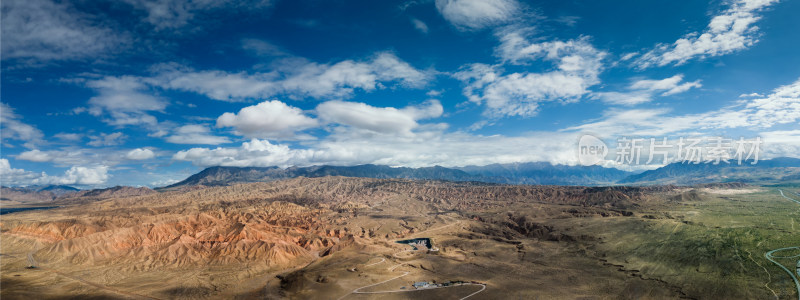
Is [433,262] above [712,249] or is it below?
below

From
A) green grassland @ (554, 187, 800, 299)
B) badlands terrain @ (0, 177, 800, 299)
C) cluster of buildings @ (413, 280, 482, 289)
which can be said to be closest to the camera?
green grassland @ (554, 187, 800, 299)

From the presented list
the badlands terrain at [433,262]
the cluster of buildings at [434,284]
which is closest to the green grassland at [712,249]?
the badlands terrain at [433,262]

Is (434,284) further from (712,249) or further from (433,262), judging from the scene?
(712,249)

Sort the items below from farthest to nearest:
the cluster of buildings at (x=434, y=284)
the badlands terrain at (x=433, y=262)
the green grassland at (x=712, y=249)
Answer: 1. the cluster of buildings at (x=434, y=284)
2. the badlands terrain at (x=433, y=262)
3. the green grassland at (x=712, y=249)

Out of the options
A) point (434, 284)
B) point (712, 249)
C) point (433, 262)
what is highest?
point (712, 249)

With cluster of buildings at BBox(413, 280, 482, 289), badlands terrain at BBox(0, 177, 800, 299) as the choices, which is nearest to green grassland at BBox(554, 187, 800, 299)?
badlands terrain at BBox(0, 177, 800, 299)

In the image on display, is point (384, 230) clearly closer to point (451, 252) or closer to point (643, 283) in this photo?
point (451, 252)

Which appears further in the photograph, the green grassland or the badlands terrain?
the badlands terrain

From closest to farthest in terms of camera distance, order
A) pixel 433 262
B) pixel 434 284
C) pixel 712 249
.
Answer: pixel 712 249, pixel 434 284, pixel 433 262

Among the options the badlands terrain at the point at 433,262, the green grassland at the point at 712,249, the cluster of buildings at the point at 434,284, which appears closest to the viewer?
the green grassland at the point at 712,249

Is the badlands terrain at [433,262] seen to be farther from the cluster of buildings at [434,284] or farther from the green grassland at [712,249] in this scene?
the cluster of buildings at [434,284]

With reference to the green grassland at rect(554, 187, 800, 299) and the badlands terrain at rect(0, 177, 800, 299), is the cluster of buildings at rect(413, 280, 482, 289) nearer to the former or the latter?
the badlands terrain at rect(0, 177, 800, 299)

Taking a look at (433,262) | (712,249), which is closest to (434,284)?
(433,262)

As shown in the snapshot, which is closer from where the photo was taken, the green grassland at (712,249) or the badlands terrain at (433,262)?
the green grassland at (712,249)
